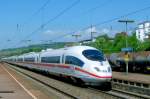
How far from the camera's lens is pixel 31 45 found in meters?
95.1

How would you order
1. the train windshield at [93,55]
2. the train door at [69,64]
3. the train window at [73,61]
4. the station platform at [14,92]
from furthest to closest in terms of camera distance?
1. the train door at [69,64]
2. the train window at [73,61]
3. the train windshield at [93,55]
4. the station platform at [14,92]

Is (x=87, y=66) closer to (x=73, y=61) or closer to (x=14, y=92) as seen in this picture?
(x=73, y=61)

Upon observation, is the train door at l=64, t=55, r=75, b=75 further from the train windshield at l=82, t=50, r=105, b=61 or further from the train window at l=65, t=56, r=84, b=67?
the train windshield at l=82, t=50, r=105, b=61

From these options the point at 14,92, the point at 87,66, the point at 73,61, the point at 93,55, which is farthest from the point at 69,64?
the point at 14,92

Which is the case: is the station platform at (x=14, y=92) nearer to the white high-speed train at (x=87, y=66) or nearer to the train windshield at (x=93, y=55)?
the white high-speed train at (x=87, y=66)

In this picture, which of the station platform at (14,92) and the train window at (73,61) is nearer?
the station platform at (14,92)

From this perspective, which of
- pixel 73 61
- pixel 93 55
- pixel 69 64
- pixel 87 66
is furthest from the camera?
pixel 69 64

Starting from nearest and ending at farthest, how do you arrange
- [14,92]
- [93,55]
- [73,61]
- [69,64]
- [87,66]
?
1. [14,92]
2. [87,66]
3. [93,55]
4. [73,61]
5. [69,64]

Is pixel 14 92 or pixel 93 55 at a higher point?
pixel 93 55

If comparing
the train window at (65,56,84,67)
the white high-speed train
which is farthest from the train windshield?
the train window at (65,56,84,67)

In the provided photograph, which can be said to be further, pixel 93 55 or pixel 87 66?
pixel 93 55

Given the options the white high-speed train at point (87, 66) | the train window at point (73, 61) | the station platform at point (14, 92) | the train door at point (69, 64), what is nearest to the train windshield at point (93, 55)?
the white high-speed train at point (87, 66)

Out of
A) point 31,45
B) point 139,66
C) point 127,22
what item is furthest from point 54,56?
point 31,45

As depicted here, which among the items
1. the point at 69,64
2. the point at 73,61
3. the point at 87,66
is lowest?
the point at 87,66
